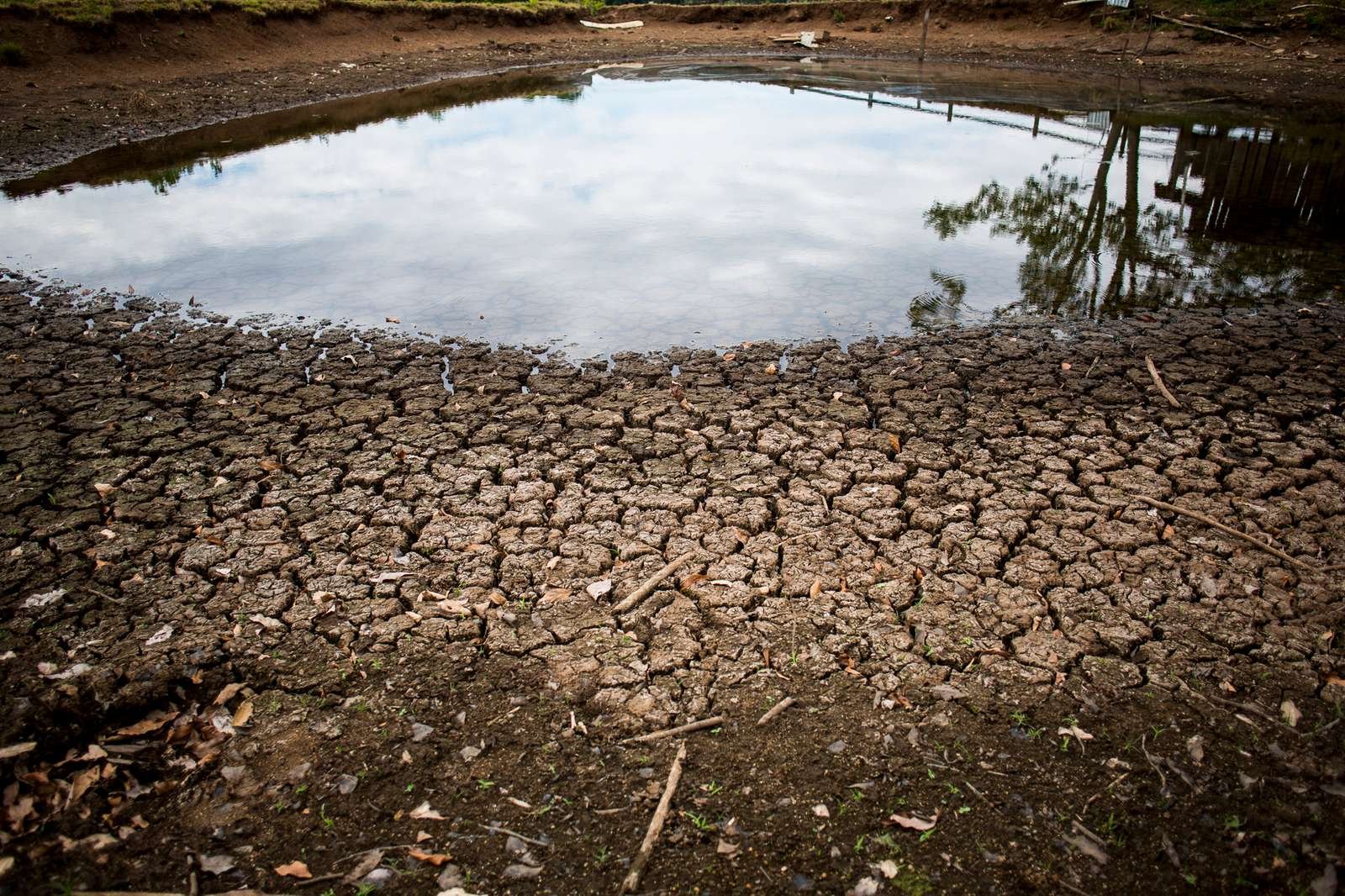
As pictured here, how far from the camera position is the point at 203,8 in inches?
813

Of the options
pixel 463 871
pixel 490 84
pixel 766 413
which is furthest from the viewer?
pixel 490 84

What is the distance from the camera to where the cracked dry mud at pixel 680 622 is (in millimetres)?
3006

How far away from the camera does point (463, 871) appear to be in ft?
9.50

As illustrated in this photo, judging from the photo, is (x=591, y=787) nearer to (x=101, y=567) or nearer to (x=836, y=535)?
(x=836, y=535)

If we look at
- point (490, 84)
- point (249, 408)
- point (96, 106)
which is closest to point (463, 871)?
point (249, 408)

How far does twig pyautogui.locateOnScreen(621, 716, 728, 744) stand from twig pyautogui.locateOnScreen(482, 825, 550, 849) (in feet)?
1.79

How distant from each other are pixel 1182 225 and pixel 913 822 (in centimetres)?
967

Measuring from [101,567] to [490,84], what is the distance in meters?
21.1

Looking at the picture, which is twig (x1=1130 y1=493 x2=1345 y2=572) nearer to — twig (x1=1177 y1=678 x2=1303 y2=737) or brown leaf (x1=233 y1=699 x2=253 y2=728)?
twig (x1=1177 y1=678 x2=1303 y2=737)

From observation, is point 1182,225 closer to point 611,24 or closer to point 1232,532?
point 1232,532

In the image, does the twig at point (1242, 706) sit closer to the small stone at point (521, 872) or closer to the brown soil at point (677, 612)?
the brown soil at point (677, 612)

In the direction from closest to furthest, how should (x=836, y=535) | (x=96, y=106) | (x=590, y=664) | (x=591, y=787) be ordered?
(x=591, y=787)
(x=590, y=664)
(x=836, y=535)
(x=96, y=106)

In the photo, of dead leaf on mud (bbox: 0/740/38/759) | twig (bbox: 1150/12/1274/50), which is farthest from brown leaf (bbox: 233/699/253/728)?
twig (bbox: 1150/12/1274/50)

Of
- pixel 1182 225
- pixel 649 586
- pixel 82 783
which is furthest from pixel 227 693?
pixel 1182 225
